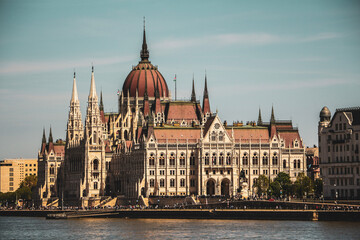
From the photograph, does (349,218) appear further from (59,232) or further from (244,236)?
(59,232)

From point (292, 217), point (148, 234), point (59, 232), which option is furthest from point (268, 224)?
point (59, 232)

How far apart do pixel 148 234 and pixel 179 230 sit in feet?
24.0

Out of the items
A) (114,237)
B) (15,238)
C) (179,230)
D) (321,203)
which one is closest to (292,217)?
(321,203)

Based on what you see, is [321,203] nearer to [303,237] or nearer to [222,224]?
[222,224]

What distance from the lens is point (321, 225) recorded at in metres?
182

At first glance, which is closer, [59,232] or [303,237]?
[303,237]

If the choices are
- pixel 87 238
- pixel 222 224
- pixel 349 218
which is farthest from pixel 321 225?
pixel 87 238

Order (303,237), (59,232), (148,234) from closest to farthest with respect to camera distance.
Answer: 1. (303,237)
2. (148,234)
3. (59,232)

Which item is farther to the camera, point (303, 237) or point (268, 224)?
point (268, 224)

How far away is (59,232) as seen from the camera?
19275 centimetres

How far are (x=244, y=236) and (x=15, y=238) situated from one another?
122 feet

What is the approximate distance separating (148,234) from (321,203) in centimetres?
3511

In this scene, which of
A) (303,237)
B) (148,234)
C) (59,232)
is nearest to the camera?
(303,237)

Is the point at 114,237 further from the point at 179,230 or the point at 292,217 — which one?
the point at 292,217
